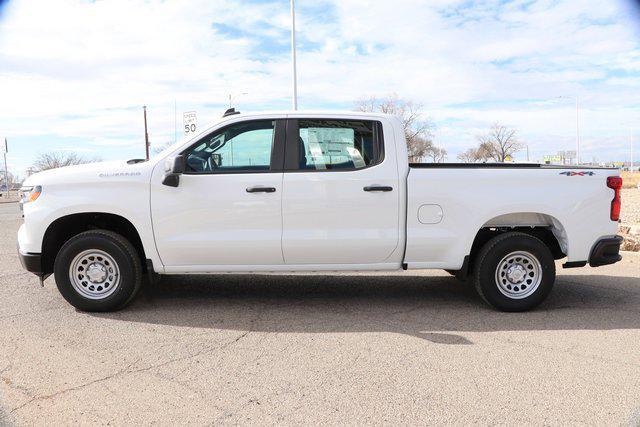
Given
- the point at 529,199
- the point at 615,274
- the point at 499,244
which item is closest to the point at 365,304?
the point at 499,244

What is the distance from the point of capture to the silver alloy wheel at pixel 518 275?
18.0ft

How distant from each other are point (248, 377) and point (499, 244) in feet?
9.61

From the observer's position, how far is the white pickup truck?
17.2ft

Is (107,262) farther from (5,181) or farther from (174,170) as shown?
(5,181)

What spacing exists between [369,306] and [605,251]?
2458mm

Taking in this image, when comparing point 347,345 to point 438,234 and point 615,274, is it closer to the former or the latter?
point 438,234

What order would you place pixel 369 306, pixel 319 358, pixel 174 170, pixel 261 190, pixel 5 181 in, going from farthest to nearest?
1. pixel 5 181
2. pixel 369 306
3. pixel 261 190
4. pixel 174 170
5. pixel 319 358

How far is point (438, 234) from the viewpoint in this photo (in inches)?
211

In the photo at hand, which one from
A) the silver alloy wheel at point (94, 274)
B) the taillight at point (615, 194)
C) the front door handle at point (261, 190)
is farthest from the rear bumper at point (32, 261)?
the taillight at point (615, 194)

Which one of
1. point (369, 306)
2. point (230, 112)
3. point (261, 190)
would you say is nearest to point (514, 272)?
point (369, 306)

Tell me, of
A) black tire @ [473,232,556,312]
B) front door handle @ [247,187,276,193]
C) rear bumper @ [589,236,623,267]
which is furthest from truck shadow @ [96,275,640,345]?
front door handle @ [247,187,276,193]

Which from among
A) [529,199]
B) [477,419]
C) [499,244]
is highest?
[529,199]

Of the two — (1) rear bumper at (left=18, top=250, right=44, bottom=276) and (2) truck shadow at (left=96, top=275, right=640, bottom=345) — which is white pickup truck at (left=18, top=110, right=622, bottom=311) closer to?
(1) rear bumper at (left=18, top=250, right=44, bottom=276)

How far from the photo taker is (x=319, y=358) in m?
4.21
